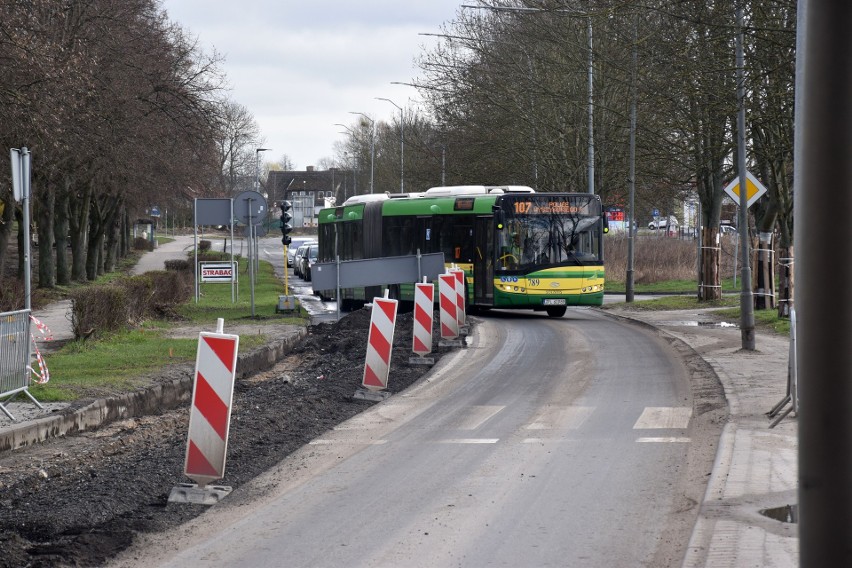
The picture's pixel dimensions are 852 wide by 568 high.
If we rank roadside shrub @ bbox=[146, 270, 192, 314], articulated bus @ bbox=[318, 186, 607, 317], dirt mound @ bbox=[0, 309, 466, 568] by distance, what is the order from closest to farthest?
dirt mound @ bbox=[0, 309, 466, 568], roadside shrub @ bbox=[146, 270, 192, 314], articulated bus @ bbox=[318, 186, 607, 317]

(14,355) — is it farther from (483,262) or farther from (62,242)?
(62,242)

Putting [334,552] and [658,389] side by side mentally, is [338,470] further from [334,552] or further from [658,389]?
[658,389]

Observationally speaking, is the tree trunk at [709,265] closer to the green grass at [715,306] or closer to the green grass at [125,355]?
the green grass at [715,306]

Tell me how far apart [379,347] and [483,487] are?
20.4ft

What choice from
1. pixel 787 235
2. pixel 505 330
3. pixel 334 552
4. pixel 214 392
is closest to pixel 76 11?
pixel 505 330

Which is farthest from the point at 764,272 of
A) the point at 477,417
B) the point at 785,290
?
the point at 477,417

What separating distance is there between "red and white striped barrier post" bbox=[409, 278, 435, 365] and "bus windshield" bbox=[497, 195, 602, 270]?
11.2m

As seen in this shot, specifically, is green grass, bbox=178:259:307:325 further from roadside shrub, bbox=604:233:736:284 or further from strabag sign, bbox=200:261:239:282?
roadside shrub, bbox=604:233:736:284

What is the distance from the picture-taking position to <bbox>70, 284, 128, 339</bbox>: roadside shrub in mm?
18672

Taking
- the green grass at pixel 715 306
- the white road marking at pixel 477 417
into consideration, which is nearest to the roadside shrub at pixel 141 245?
the green grass at pixel 715 306

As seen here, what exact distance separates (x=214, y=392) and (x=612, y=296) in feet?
111

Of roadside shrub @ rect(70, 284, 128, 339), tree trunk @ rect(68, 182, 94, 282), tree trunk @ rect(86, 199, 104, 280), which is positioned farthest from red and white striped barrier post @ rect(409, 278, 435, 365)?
tree trunk @ rect(86, 199, 104, 280)

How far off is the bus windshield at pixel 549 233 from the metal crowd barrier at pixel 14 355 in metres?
18.1

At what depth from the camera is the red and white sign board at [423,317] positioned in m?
17.7
